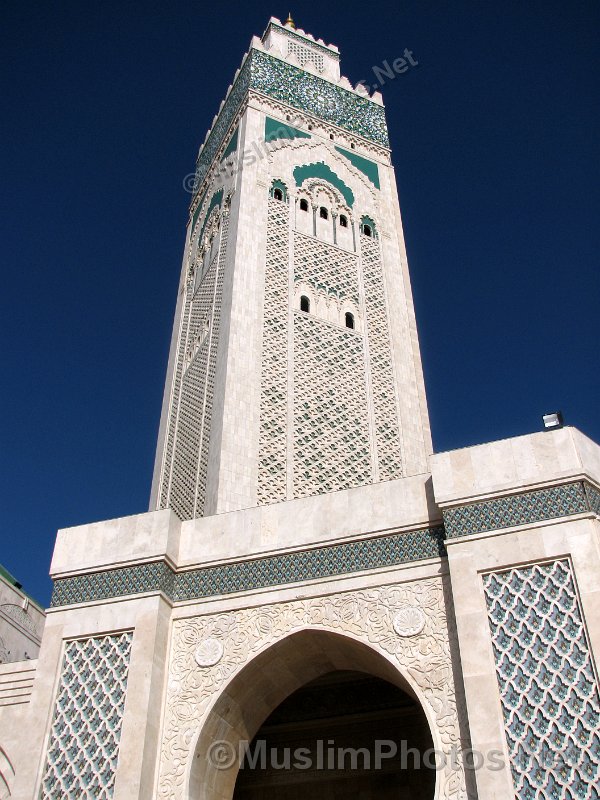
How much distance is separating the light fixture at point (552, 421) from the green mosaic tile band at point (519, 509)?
1.05 feet

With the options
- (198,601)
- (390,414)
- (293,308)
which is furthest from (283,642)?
(293,308)

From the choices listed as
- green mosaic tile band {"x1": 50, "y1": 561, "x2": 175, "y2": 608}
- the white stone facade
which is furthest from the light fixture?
green mosaic tile band {"x1": 50, "y1": 561, "x2": 175, "y2": 608}

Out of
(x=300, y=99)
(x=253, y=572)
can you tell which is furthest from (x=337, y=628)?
(x=300, y=99)

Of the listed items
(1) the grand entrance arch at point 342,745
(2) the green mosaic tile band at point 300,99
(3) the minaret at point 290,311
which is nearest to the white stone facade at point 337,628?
(1) the grand entrance arch at point 342,745

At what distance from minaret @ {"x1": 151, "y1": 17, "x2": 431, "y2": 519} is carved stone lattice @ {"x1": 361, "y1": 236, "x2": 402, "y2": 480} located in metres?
0.01

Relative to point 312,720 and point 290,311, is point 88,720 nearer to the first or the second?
point 312,720

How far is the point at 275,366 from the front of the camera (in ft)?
20.5

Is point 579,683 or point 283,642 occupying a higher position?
point 283,642

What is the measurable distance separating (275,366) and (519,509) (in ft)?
9.73

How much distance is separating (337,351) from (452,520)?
10.2 ft

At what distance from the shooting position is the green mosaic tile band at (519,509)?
3.51m

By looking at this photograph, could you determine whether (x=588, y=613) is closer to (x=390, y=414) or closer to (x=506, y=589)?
(x=506, y=589)

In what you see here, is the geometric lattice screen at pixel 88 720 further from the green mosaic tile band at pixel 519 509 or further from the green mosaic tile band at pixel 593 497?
the green mosaic tile band at pixel 593 497

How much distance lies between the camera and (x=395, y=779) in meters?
4.83
